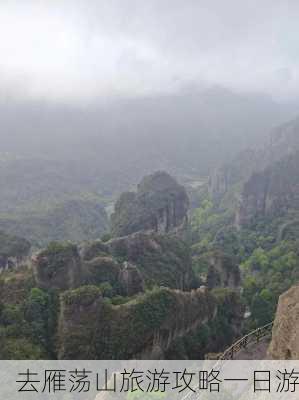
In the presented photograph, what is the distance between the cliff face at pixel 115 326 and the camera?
39.9 metres

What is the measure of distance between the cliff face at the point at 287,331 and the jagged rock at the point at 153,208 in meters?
75.1

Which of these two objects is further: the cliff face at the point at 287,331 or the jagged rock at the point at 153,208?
the jagged rock at the point at 153,208

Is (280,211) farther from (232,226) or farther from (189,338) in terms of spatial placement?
(189,338)

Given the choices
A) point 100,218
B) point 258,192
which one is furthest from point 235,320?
point 100,218

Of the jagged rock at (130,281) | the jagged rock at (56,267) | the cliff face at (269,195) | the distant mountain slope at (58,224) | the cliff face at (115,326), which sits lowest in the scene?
the cliff face at (115,326)

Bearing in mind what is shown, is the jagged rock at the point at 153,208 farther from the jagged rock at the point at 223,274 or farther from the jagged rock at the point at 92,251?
the jagged rock at the point at 92,251

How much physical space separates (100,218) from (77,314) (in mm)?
125332

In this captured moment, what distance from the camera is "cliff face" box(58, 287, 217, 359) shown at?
39.9 meters

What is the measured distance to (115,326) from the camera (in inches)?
1613

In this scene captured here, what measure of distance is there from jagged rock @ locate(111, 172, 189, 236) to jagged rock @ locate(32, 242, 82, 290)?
1940 inches

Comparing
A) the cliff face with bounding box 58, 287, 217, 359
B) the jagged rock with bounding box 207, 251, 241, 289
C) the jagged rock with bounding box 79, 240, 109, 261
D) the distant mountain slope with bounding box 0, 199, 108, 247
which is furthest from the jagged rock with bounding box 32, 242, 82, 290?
the distant mountain slope with bounding box 0, 199, 108, 247

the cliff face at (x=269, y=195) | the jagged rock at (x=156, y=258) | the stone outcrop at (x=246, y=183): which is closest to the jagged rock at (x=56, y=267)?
the jagged rock at (x=156, y=258)

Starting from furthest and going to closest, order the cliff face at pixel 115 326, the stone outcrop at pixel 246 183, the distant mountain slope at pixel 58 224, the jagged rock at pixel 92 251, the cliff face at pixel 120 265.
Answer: the stone outcrop at pixel 246 183 < the distant mountain slope at pixel 58 224 < the jagged rock at pixel 92 251 < the cliff face at pixel 120 265 < the cliff face at pixel 115 326

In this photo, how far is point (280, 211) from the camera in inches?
5054
